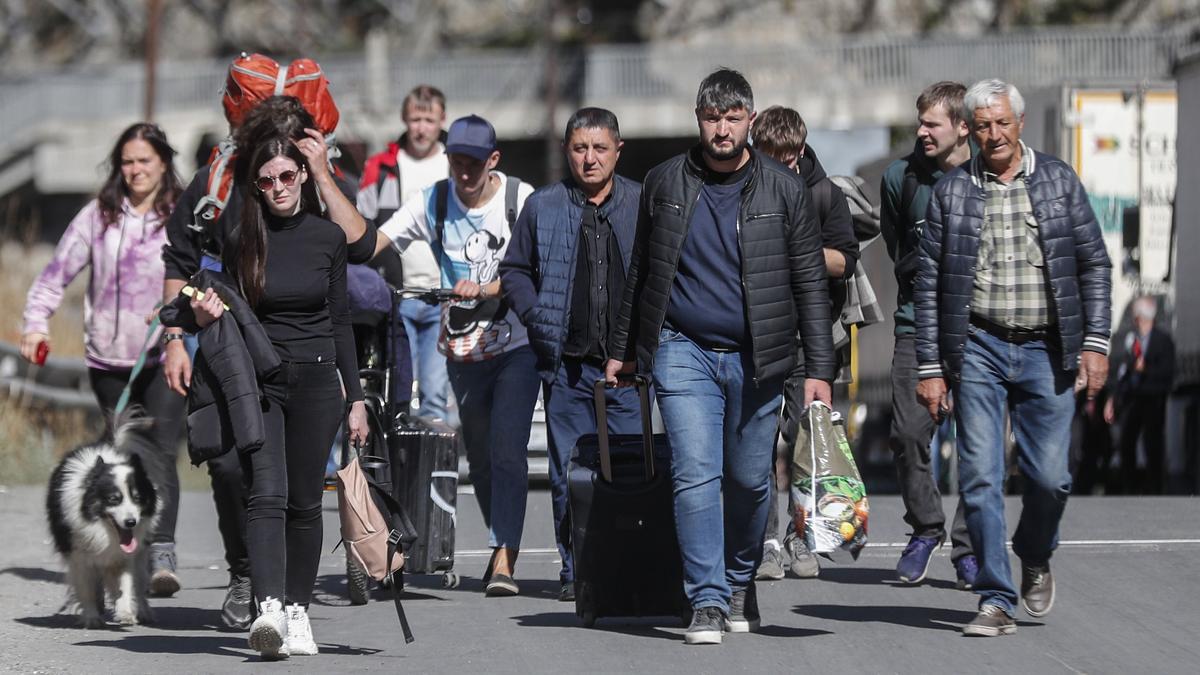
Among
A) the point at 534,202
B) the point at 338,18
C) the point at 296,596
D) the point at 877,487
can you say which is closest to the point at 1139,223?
the point at 877,487

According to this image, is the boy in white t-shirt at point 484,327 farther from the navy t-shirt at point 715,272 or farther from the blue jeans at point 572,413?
the navy t-shirt at point 715,272

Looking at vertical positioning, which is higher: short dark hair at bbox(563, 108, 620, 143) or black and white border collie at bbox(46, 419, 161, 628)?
short dark hair at bbox(563, 108, 620, 143)

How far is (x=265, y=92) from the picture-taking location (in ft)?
28.6

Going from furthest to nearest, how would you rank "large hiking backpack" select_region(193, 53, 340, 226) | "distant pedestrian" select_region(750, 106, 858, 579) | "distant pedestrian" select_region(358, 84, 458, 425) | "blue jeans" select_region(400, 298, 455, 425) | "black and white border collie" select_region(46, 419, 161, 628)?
1. "distant pedestrian" select_region(358, 84, 458, 425)
2. "blue jeans" select_region(400, 298, 455, 425)
3. "distant pedestrian" select_region(750, 106, 858, 579)
4. "large hiking backpack" select_region(193, 53, 340, 226)
5. "black and white border collie" select_region(46, 419, 161, 628)

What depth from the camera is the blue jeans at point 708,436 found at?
Answer: 763 cm

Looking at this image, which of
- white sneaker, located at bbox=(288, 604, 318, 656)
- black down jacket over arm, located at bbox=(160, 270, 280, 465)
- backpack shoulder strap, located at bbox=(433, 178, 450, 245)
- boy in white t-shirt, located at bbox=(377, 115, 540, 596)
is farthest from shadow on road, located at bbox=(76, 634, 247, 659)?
backpack shoulder strap, located at bbox=(433, 178, 450, 245)

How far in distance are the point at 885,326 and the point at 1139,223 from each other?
13.0ft

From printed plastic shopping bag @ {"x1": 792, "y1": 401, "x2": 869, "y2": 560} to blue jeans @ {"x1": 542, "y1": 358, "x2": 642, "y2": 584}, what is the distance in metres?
1.40

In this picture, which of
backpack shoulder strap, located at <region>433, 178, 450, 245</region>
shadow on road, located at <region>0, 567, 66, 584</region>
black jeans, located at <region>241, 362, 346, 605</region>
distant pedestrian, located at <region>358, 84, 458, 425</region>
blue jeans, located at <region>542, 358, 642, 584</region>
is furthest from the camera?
distant pedestrian, located at <region>358, 84, 458, 425</region>

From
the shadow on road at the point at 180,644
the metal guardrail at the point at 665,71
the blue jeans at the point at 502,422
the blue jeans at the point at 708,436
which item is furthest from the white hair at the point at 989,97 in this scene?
the metal guardrail at the point at 665,71

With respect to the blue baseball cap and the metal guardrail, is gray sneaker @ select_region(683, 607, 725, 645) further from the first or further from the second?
the metal guardrail

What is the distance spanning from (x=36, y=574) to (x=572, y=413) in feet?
10.6

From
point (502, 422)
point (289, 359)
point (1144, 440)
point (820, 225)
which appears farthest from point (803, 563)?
point (1144, 440)

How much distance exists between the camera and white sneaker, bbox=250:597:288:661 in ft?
23.8
